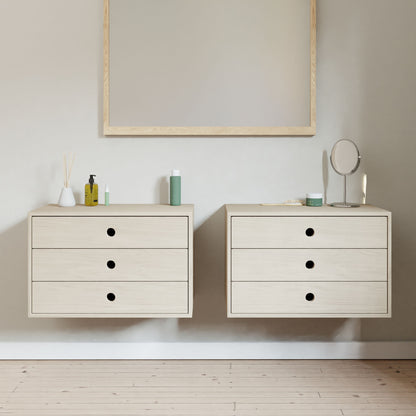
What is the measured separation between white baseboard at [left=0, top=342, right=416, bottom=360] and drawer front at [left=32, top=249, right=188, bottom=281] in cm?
53

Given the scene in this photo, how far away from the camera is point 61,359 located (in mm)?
2316

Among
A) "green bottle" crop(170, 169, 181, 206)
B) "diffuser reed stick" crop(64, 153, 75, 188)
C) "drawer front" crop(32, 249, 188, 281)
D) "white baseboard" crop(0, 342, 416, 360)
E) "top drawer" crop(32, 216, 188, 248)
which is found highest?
"diffuser reed stick" crop(64, 153, 75, 188)

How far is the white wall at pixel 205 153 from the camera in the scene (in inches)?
88.1

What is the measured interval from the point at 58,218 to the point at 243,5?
129 cm

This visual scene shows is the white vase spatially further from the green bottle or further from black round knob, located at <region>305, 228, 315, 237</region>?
black round knob, located at <region>305, 228, 315, 237</region>

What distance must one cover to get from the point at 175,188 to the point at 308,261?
2.21 feet

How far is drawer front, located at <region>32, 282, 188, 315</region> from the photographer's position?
6.41 ft

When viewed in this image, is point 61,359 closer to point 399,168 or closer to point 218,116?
point 218,116

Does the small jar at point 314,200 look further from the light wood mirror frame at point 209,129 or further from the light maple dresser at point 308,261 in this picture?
the light wood mirror frame at point 209,129

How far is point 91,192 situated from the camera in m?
2.16

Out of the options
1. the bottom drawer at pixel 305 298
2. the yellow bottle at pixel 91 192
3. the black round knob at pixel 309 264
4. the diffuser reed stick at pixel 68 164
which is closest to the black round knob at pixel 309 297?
the bottom drawer at pixel 305 298

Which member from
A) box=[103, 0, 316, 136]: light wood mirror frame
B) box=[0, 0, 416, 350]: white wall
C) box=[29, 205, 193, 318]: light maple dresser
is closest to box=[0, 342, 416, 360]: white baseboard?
box=[0, 0, 416, 350]: white wall

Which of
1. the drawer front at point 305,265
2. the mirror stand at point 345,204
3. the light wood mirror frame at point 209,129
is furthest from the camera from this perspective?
the light wood mirror frame at point 209,129

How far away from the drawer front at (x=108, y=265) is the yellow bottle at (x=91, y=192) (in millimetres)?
301
